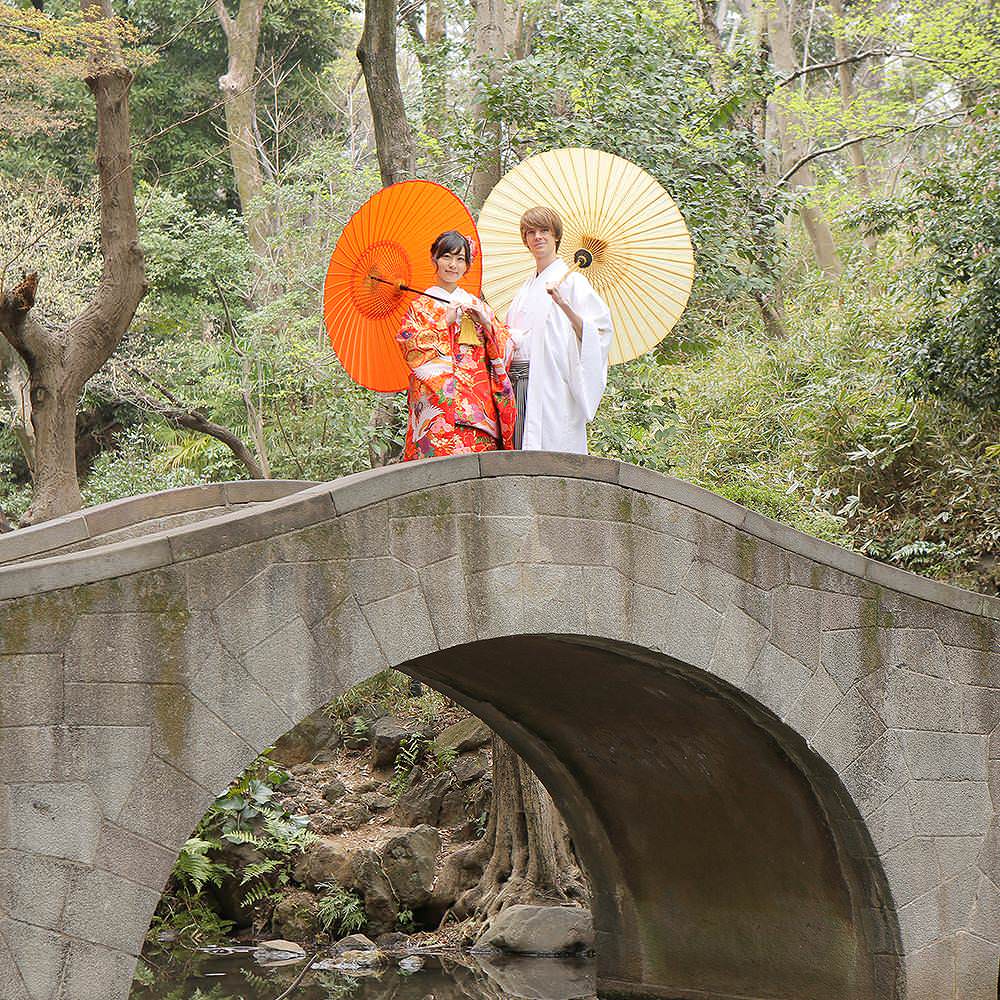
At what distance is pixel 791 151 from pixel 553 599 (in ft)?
50.5

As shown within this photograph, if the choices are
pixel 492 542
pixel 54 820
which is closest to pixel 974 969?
pixel 492 542

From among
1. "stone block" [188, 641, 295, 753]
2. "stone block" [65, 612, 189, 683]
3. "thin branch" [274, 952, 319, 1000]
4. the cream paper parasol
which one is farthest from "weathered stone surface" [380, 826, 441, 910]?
"stone block" [65, 612, 189, 683]

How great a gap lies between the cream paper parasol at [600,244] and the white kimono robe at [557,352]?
287 millimetres

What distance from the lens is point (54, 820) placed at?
4543 mm

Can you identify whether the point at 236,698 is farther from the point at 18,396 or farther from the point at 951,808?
the point at 18,396

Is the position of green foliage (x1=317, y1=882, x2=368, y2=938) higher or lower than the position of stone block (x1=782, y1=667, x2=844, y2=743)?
lower

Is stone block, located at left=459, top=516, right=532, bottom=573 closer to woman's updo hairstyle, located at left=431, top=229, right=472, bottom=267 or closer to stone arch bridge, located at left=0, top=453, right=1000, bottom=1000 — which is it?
stone arch bridge, located at left=0, top=453, right=1000, bottom=1000

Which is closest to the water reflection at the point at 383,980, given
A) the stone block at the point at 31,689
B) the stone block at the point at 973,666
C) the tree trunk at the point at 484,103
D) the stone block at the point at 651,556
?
the stone block at the point at 973,666

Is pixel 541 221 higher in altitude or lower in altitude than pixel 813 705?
higher

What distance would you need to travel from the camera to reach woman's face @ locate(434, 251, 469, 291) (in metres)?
5.91

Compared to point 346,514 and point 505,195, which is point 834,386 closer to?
point 505,195

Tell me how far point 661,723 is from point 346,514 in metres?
3.21

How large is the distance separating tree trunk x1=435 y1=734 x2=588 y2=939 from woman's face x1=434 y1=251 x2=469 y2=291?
18.2 ft

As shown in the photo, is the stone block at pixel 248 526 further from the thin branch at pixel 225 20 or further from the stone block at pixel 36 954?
the thin branch at pixel 225 20
